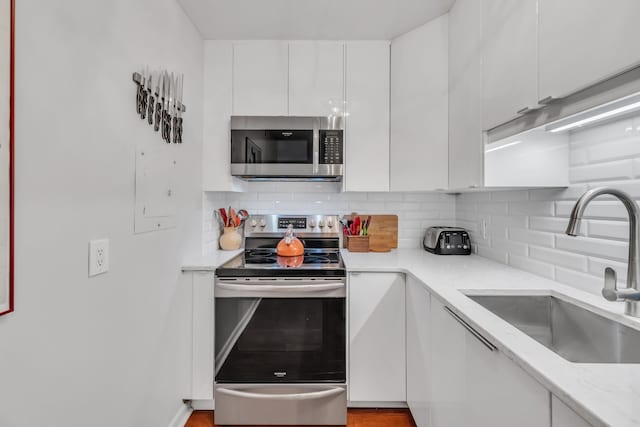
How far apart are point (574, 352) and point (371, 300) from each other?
3.06 feet

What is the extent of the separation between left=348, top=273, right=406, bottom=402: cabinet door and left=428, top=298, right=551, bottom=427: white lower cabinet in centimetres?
37

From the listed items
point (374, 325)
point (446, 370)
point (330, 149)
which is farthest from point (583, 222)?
point (330, 149)

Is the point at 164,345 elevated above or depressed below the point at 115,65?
below

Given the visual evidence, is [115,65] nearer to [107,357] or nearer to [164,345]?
[107,357]

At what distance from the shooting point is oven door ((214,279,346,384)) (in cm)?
189

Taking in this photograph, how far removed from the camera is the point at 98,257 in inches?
46.4

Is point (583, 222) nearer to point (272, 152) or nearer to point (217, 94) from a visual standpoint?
point (272, 152)

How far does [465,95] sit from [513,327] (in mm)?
1251

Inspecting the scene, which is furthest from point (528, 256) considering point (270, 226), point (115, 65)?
point (115, 65)

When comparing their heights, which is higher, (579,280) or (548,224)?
(548,224)

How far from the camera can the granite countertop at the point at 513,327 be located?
2.09 ft

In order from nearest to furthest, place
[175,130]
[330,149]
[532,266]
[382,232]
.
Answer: [532,266], [175,130], [330,149], [382,232]

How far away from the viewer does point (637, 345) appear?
1.00 meters

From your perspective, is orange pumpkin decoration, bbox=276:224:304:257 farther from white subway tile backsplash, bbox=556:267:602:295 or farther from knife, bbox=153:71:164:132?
white subway tile backsplash, bbox=556:267:602:295
